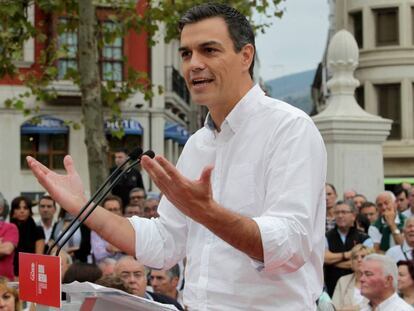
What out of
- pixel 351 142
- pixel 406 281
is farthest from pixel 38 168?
pixel 351 142

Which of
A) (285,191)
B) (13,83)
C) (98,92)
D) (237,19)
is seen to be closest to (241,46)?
(237,19)

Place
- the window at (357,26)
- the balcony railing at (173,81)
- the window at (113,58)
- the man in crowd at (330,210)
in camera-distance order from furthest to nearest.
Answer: the window at (357,26) < the balcony railing at (173,81) < the window at (113,58) < the man in crowd at (330,210)

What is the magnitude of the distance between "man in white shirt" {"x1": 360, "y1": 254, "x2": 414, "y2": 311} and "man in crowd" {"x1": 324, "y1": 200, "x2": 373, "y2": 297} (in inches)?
72.0

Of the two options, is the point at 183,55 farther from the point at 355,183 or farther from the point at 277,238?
the point at 355,183

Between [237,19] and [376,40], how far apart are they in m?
31.3

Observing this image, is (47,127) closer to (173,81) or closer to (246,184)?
(173,81)

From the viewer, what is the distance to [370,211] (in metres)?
10.1

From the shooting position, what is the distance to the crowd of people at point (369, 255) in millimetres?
6590

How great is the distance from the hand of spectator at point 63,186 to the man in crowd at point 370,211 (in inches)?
285

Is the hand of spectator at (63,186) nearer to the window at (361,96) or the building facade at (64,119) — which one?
the building facade at (64,119)

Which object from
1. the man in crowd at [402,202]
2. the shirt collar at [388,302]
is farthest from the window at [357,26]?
the shirt collar at [388,302]

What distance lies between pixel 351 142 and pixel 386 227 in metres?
3.55

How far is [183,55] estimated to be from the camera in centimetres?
290

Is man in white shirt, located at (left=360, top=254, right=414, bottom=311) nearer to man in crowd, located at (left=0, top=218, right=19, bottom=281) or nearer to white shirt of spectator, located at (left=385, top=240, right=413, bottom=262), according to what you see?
white shirt of spectator, located at (left=385, top=240, right=413, bottom=262)
